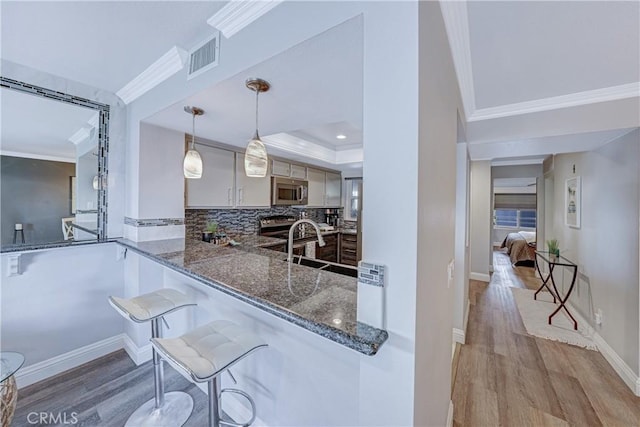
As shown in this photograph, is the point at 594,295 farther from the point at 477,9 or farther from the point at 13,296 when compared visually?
the point at 13,296

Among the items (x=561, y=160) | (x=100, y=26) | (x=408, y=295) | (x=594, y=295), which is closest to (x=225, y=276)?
(x=408, y=295)

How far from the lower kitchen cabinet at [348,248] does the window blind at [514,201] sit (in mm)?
6762

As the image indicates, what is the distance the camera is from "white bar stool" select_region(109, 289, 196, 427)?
157cm

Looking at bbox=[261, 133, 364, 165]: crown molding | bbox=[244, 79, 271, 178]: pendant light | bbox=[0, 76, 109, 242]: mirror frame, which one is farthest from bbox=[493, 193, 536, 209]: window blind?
bbox=[0, 76, 109, 242]: mirror frame

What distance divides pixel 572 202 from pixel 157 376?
503 cm

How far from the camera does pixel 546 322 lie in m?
3.15

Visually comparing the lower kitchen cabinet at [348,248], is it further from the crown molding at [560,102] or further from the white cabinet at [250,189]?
the crown molding at [560,102]

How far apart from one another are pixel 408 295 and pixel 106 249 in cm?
277

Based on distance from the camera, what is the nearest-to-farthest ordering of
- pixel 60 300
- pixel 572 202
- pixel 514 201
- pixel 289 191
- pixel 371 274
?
pixel 371 274 < pixel 60 300 < pixel 572 202 < pixel 289 191 < pixel 514 201

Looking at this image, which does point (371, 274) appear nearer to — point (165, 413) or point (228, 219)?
point (165, 413)

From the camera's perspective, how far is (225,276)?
4.55 feet

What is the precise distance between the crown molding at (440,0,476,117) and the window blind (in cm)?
851

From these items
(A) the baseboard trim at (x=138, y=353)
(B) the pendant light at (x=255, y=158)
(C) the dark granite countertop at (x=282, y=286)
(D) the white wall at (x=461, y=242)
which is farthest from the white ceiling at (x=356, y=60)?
(A) the baseboard trim at (x=138, y=353)

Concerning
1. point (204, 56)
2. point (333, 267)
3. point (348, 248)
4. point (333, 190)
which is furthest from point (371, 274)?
point (333, 190)
